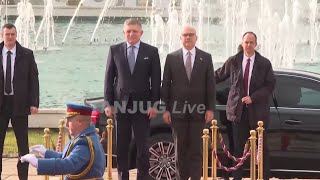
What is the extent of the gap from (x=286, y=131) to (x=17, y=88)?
330cm

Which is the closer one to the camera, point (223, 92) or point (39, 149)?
point (39, 149)

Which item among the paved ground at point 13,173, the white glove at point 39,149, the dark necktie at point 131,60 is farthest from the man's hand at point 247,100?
the white glove at point 39,149

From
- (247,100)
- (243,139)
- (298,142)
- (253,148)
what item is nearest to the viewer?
(253,148)

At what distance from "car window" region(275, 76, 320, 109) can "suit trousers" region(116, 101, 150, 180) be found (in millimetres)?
2047

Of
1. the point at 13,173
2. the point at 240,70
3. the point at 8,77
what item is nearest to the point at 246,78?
the point at 240,70

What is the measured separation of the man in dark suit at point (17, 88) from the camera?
8312 millimetres

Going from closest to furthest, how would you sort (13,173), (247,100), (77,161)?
(77,161), (247,100), (13,173)

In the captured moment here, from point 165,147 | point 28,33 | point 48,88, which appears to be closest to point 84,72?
point 48,88

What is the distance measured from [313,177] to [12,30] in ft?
13.5

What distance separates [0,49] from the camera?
331 inches

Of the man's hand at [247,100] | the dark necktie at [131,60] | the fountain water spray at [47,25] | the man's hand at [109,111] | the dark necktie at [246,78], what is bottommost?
the man's hand at [109,111]

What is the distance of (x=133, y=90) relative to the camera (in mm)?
8000

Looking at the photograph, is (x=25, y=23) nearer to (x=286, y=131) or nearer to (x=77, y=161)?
(x=286, y=131)

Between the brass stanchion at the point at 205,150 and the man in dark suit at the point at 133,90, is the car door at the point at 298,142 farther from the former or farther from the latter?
the man in dark suit at the point at 133,90
